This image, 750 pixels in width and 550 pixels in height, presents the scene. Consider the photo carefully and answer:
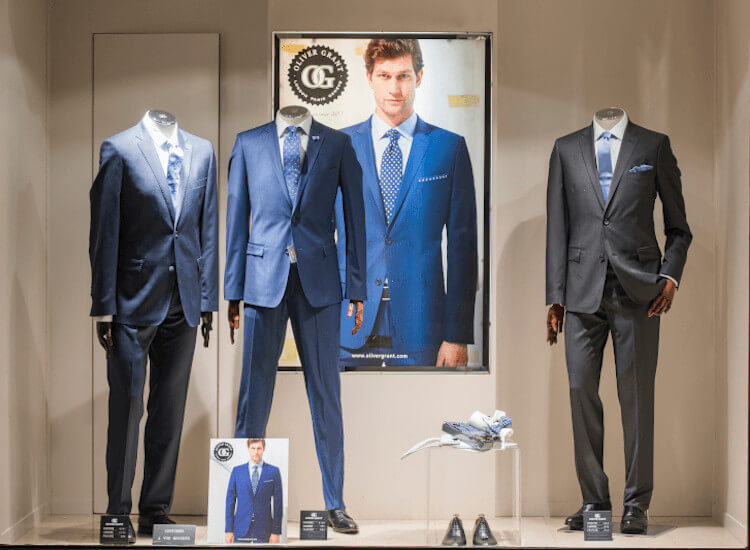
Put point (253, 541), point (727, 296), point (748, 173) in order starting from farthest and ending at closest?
point (727, 296) → point (748, 173) → point (253, 541)

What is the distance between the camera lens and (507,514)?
441 cm

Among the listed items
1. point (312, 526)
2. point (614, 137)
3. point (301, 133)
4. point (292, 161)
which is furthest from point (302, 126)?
point (312, 526)

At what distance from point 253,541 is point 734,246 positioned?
259 centimetres

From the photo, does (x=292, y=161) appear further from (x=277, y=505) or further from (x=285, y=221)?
(x=277, y=505)

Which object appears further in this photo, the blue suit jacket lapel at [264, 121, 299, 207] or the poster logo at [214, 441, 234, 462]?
the blue suit jacket lapel at [264, 121, 299, 207]

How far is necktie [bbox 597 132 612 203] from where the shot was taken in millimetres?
4012

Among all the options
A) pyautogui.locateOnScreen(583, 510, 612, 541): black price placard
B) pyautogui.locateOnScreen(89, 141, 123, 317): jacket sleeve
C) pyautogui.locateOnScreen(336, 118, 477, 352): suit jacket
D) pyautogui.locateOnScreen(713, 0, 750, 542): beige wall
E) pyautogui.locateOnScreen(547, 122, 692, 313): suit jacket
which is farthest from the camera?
pyautogui.locateOnScreen(336, 118, 477, 352): suit jacket

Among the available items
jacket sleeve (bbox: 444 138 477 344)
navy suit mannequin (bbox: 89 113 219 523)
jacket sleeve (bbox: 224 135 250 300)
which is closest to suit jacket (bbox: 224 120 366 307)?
jacket sleeve (bbox: 224 135 250 300)

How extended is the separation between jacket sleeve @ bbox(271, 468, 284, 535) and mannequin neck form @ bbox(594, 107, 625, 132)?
2.17 metres

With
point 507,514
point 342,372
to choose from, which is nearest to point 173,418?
point 342,372

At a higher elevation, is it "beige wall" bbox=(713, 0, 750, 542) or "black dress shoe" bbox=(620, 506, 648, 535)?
"beige wall" bbox=(713, 0, 750, 542)

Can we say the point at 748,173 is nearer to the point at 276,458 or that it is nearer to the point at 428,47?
the point at 428,47

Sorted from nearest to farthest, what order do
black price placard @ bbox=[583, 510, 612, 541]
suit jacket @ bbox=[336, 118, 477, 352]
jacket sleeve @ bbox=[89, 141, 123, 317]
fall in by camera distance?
jacket sleeve @ bbox=[89, 141, 123, 317], black price placard @ bbox=[583, 510, 612, 541], suit jacket @ bbox=[336, 118, 477, 352]

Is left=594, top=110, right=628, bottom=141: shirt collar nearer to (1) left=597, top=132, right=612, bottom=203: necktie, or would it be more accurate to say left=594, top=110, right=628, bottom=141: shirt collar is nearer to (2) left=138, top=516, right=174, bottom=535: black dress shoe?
(1) left=597, top=132, right=612, bottom=203: necktie
